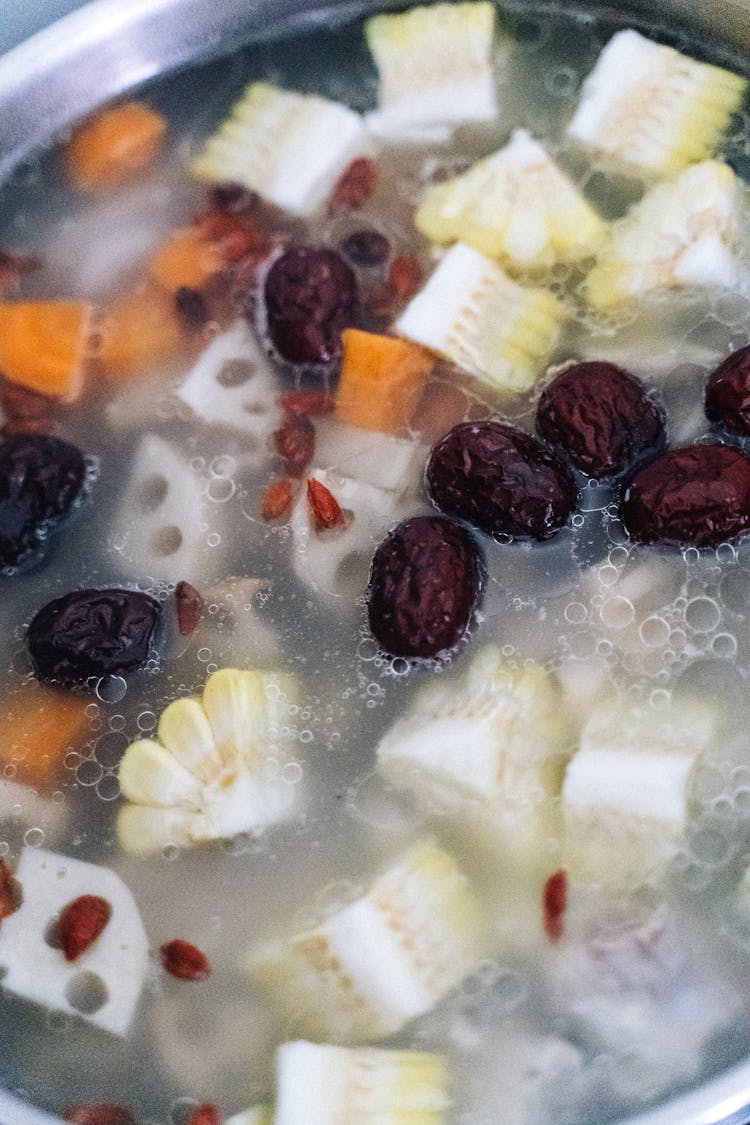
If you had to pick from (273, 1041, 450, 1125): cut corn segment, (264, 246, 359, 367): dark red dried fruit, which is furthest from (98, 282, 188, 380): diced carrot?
(273, 1041, 450, 1125): cut corn segment

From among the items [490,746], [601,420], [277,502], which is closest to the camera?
[490,746]

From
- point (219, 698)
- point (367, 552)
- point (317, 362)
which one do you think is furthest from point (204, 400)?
point (219, 698)

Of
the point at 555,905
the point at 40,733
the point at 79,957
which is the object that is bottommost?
the point at 555,905

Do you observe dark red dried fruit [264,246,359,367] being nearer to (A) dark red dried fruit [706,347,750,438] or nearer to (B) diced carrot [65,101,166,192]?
(B) diced carrot [65,101,166,192]

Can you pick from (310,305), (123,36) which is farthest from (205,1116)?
(123,36)

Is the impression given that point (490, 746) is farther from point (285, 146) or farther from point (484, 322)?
point (285, 146)

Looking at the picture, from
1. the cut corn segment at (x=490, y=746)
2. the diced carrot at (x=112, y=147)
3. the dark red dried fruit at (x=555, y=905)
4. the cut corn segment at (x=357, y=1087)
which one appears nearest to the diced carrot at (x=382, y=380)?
the cut corn segment at (x=490, y=746)

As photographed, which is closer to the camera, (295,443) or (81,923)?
(81,923)
